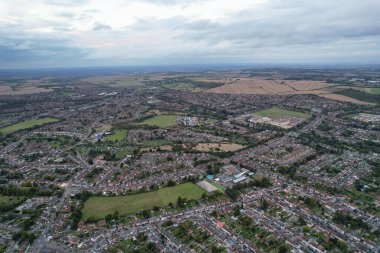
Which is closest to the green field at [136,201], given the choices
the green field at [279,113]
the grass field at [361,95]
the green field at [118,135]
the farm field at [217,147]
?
the farm field at [217,147]

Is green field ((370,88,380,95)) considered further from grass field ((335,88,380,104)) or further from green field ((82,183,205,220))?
green field ((82,183,205,220))

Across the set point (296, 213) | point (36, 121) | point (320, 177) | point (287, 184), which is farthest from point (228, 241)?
point (36, 121)

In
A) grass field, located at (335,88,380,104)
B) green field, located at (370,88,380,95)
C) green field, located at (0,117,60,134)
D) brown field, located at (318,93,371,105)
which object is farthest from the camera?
green field, located at (370,88,380,95)

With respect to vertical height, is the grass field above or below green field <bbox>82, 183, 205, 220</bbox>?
above

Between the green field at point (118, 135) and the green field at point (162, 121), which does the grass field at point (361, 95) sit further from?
the green field at point (118, 135)

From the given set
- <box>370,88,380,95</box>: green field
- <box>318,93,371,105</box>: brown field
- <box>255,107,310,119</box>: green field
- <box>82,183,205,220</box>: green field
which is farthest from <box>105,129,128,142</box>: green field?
<box>370,88,380,95</box>: green field

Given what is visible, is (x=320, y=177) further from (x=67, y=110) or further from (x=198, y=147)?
(x=67, y=110)

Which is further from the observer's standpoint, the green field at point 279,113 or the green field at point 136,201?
the green field at point 279,113
